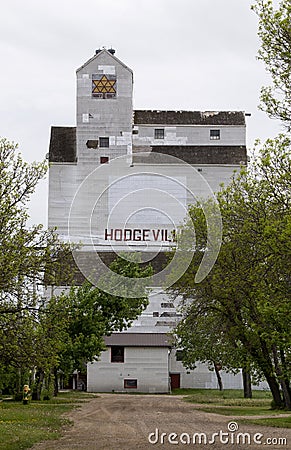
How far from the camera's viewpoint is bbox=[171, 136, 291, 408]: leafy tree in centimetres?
2206

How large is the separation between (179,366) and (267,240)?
46889 mm

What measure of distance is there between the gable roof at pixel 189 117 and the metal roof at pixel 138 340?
71.0ft

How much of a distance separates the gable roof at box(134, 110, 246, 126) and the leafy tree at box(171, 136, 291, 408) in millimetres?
37371

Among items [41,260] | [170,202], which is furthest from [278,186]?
[170,202]

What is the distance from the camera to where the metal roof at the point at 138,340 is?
6456cm

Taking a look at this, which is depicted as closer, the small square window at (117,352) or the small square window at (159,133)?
the small square window at (117,352)

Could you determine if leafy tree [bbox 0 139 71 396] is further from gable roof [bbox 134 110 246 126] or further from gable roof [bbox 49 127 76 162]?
gable roof [bbox 134 110 246 126]

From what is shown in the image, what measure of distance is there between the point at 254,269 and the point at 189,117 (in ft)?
177

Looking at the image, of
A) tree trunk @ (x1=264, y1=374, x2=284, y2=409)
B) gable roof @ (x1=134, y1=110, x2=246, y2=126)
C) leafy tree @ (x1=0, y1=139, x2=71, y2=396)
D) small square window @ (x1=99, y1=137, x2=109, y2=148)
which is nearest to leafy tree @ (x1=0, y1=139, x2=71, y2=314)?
leafy tree @ (x1=0, y1=139, x2=71, y2=396)

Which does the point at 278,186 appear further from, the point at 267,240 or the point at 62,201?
the point at 62,201

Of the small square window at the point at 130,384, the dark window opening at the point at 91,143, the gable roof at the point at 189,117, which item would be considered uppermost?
the gable roof at the point at 189,117

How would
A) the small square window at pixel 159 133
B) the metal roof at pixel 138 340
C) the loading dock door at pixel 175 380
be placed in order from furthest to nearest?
the small square window at pixel 159 133
the loading dock door at pixel 175 380
the metal roof at pixel 138 340

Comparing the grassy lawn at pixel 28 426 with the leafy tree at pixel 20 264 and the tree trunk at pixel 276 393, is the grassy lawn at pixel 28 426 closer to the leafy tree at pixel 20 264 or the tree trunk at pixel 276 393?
the leafy tree at pixel 20 264

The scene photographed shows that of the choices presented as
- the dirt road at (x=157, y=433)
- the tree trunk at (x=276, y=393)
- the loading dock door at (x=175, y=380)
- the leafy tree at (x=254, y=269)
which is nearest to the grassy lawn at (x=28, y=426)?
the dirt road at (x=157, y=433)
